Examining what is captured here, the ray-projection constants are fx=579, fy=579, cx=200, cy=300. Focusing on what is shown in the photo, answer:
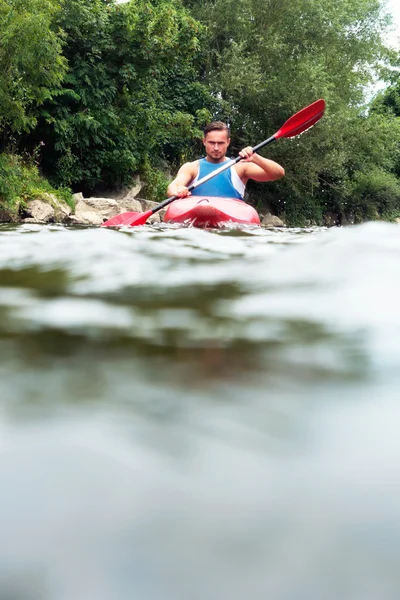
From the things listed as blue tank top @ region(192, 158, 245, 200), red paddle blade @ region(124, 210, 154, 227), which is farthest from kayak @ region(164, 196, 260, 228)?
blue tank top @ region(192, 158, 245, 200)

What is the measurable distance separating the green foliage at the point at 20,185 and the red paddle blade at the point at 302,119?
12.9 feet

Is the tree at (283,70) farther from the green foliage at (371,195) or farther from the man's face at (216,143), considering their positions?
the man's face at (216,143)

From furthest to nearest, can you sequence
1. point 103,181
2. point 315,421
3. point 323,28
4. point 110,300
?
point 323,28 < point 103,181 < point 110,300 < point 315,421

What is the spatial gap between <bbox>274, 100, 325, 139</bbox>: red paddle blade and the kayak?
4.35 ft

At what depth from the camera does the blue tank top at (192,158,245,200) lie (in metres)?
5.34

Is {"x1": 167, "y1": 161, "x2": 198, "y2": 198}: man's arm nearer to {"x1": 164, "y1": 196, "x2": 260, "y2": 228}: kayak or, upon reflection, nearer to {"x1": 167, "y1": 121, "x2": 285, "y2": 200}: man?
{"x1": 167, "y1": 121, "x2": 285, "y2": 200}: man

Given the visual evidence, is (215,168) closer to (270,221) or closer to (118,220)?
(118,220)

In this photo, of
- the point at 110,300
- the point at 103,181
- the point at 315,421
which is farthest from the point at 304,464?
the point at 103,181

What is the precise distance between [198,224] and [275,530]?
427 cm

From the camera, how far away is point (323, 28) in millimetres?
15852

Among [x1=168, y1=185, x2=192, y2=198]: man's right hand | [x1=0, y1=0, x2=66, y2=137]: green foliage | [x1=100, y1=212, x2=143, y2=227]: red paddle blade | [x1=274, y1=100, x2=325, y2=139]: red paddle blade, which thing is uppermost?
[x1=0, y1=0, x2=66, y2=137]: green foliage

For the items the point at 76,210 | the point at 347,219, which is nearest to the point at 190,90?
the point at 76,210

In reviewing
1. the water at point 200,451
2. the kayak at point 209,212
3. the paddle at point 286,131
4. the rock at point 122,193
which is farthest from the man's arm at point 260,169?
the rock at point 122,193

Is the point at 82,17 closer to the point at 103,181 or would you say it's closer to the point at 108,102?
the point at 108,102
